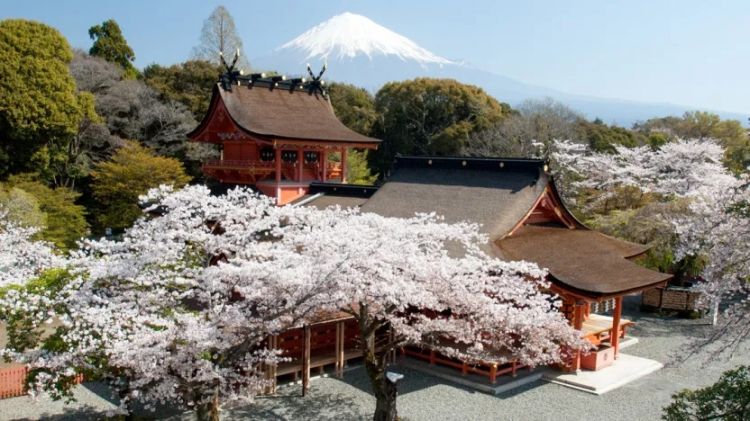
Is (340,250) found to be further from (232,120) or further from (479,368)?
(232,120)

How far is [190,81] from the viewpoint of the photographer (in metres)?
32.8

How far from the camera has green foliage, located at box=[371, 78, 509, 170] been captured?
3819 centimetres

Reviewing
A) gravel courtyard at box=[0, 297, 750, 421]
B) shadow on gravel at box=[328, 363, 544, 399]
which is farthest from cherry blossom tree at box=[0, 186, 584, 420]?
shadow on gravel at box=[328, 363, 544, 399]

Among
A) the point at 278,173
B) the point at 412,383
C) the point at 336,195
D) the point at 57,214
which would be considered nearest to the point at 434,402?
the point at 412,383

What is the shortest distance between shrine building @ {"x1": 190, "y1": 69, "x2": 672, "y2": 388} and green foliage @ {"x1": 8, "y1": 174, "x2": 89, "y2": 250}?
558 cm

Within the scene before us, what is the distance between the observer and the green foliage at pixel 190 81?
3134cm

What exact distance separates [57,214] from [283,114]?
894 cm

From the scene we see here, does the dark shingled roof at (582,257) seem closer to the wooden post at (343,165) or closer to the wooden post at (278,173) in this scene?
the wooden post at (343,165)

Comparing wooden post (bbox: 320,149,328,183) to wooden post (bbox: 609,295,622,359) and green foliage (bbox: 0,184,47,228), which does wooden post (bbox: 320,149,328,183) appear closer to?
green foliage (bbox: 0,184,47,228)

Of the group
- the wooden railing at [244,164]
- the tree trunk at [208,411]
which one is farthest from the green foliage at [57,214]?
the tree trunk at [208,411]

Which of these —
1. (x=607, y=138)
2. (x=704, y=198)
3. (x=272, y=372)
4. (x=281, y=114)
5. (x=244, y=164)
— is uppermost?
(x=607, y=138)

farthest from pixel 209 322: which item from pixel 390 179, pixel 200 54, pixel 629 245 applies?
pixel 200 54

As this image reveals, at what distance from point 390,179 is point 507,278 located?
7.30 m

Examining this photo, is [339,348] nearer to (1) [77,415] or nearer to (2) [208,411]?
(2) [208,411]
